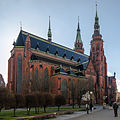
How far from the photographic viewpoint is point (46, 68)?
69.4 metres

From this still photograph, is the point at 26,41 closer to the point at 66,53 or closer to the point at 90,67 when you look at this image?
the point at 66,53

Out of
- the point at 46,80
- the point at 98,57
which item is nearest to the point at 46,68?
the point at 46,80

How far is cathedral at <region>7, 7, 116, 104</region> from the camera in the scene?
6228 centimetres

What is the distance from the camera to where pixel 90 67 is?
287ft

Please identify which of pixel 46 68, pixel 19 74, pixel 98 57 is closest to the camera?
pixel 19 74

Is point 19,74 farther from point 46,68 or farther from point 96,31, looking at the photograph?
point 96,31

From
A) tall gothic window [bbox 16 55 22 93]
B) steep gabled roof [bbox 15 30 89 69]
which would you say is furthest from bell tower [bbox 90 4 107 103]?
tall gothic window [bbox 16 55 22 93]

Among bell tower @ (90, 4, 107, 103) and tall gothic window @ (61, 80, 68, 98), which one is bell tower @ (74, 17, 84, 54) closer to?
bell tower @ (90, 4, 107, 103)

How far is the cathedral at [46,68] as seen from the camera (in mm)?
62281

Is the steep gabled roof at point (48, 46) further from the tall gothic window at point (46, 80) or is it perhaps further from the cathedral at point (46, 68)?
the tall gothic window at point (46, 80)

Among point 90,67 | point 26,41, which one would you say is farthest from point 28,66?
point 90,67

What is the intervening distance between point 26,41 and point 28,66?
897 centimetres

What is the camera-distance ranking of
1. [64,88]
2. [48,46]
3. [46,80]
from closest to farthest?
1. [46,80]
2. [64,88]
3. [48,46]

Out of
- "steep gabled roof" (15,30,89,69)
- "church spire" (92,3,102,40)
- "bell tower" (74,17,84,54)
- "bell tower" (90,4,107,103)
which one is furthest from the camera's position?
"bell tower" (74,17,84,54)
